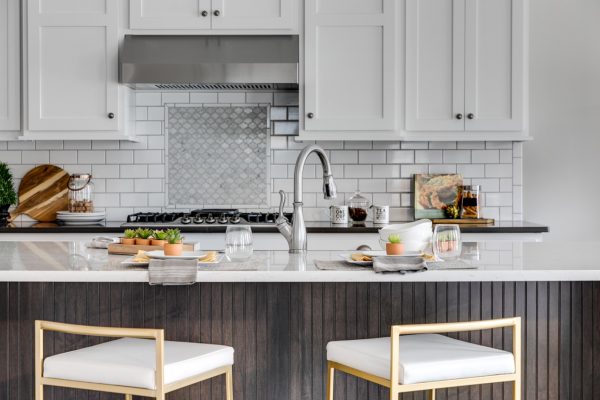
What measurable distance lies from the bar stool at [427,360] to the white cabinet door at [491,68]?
239 cm

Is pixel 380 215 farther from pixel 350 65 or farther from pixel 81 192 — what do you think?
pixel 81 192

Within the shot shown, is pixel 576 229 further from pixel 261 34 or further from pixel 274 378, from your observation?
pixel 274 378

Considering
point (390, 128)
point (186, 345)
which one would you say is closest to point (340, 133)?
point (390, 128)

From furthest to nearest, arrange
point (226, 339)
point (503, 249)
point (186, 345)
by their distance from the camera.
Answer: point (503, 249) → point (226, 339) → point (186, 345)

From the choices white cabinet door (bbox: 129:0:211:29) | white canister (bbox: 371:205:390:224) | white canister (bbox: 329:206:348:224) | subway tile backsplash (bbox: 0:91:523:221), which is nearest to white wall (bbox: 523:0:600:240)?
subway tile backsplash (bbox: 0:91:523:221)

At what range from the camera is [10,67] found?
4.29m

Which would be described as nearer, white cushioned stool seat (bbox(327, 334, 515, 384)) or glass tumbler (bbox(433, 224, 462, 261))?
white cushioned stool seat (bbox(327, 334, 515, 384))

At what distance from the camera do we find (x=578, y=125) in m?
4.71

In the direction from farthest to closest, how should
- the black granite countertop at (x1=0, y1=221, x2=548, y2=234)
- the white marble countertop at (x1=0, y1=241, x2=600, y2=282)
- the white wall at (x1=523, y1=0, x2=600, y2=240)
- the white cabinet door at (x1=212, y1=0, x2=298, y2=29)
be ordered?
the white wall at (x1=523, y1=0, x2=600, y2=240)
the white cabinet door at (x1=212, y1=0, x2=298, y2=29)
the black granite countertop at (x1=0, y1=221, x2=548, y2=234)
the white marble countertop at (x1=0, y1=241, x2=600, y2=282)

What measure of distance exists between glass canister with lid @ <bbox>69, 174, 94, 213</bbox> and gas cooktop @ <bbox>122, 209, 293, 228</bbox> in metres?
0.38

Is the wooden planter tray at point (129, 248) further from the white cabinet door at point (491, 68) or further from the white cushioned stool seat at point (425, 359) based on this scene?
the white cabinet door at point (491, 68)

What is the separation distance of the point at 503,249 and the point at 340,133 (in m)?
1.64

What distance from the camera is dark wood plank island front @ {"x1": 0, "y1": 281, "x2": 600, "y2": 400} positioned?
2.47m

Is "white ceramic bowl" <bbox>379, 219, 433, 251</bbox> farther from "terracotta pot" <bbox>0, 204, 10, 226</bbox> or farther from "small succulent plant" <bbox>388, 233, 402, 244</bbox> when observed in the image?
"terracotta pot" <bbox>0, 204, 10, 226</bbox>
